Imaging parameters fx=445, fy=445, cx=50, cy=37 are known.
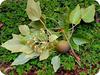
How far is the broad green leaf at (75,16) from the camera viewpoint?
1841mm

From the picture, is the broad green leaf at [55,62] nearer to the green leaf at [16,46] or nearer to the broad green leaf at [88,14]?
the green leaf at [16,46]

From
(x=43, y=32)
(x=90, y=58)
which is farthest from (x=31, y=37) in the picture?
(x=90, y=58)

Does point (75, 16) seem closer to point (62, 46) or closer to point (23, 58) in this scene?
point (62, 46)

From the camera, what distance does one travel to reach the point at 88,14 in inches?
73.6

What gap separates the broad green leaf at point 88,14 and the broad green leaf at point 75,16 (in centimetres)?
2

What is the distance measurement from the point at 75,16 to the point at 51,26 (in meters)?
0.11

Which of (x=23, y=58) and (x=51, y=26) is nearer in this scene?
(x=23, y=58)

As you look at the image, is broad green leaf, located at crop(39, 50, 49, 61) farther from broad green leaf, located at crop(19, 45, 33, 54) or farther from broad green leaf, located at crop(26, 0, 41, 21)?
broad green leaf, located at crop(26, 0, 41, 21)

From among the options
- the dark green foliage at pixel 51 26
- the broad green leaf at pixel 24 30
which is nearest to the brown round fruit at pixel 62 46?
the dark green foliage at pixel 51 26

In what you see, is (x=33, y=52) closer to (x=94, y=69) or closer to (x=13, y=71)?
(x=13, y=71)

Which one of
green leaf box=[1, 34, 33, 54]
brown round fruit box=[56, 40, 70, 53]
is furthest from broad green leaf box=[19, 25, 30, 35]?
brown round fruit box=[56, 40, 70, 53]

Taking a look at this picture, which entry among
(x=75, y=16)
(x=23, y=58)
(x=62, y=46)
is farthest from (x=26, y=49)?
(x=75, y=16)

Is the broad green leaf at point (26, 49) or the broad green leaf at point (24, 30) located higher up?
the broad green leaf at point (24, 30)

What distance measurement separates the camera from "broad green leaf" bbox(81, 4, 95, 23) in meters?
1.87
